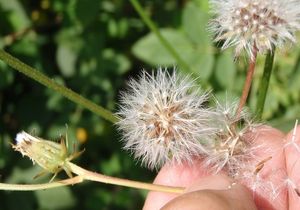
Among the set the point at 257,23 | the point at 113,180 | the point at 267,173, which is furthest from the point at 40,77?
the point at 267,173

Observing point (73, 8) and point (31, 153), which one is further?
point (73, 8)

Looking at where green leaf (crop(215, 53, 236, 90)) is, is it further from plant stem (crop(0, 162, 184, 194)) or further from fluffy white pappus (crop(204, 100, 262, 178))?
plant stem (crop(0, 162, 184, 194))

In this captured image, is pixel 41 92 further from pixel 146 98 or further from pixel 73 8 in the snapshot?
pixel 146 98

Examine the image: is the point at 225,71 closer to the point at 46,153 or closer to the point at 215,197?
the point at 46,153

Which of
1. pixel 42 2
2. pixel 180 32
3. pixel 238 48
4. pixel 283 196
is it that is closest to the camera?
pixel 238 48

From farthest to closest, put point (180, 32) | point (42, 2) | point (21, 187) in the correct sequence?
point (42, 2) → point (180, 32) → point (21, 187)

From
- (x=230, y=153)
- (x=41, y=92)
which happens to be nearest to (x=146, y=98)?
(x=230, y=153)
